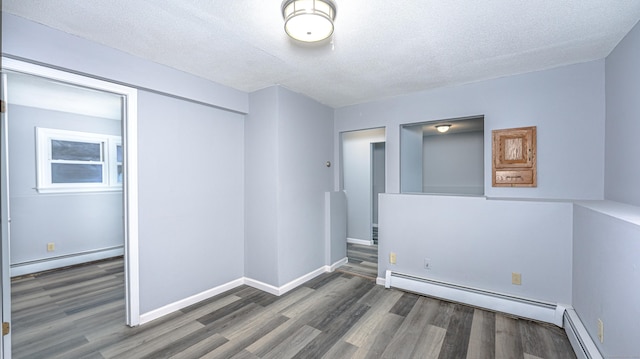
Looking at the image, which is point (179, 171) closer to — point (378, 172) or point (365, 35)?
point (365, 35)

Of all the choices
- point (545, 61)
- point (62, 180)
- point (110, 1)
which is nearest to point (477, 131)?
point (545, 61)

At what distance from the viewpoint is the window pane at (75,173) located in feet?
13.2

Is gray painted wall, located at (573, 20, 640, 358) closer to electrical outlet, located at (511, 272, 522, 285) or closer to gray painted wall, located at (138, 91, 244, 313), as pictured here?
electrical outlet, located at (511, 272, 522, 285)

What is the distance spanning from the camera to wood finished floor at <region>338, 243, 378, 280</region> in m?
3.92

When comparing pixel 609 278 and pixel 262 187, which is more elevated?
pixel 262 187

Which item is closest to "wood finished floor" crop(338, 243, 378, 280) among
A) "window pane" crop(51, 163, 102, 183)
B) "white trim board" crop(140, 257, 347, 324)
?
"white trim board" crop(140, 257, 347, 324)

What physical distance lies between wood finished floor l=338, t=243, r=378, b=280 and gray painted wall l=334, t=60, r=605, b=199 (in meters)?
2.01

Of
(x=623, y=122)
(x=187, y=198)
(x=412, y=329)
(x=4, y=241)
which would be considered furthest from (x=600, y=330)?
(x=4, y=241)

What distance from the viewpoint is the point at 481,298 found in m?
2.78

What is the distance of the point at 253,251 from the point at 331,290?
44.4 inches

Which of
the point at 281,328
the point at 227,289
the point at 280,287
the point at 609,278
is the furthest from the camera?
the point at 227,289

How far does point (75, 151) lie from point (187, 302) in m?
3.40

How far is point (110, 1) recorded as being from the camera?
64.9 inches

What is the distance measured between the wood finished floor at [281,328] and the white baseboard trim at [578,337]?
0.26 feet
